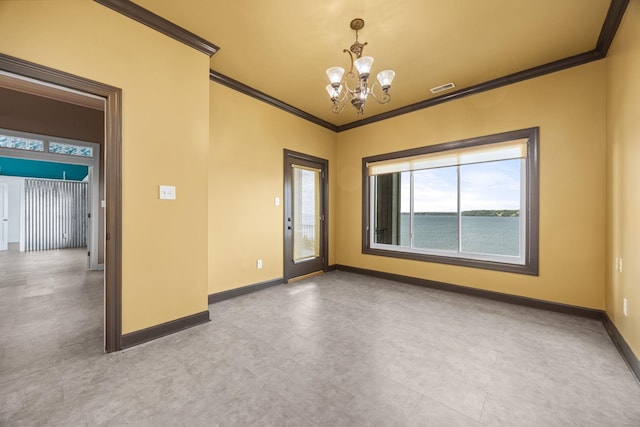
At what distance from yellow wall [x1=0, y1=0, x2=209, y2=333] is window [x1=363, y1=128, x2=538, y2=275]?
126 inches

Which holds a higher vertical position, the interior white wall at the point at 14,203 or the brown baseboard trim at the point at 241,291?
the interior white wall at the point at 14,203

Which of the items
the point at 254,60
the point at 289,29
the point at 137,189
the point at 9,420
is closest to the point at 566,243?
the point at 289,29

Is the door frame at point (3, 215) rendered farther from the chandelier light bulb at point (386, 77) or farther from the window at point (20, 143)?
the chandelier light bulb at point (386, 77)

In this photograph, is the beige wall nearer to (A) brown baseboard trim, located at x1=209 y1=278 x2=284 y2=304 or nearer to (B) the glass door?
(B) the glass door

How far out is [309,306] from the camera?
3.30 m

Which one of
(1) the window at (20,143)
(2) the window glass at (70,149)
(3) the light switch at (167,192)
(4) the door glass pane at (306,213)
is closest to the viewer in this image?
(3) the light switch at (167,192)

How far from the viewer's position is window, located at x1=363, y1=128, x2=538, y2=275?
337 centimetres

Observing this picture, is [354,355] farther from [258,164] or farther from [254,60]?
[254,60]

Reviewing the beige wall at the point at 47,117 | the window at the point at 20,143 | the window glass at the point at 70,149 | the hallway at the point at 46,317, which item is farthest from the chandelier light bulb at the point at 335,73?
the window at the point at 20,143

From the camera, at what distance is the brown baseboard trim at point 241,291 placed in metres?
3.40

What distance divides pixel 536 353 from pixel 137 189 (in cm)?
381

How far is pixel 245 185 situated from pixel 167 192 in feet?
4.45

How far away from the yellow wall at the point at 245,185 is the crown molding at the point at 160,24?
25.5 inches

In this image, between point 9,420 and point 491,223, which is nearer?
point 9,420
